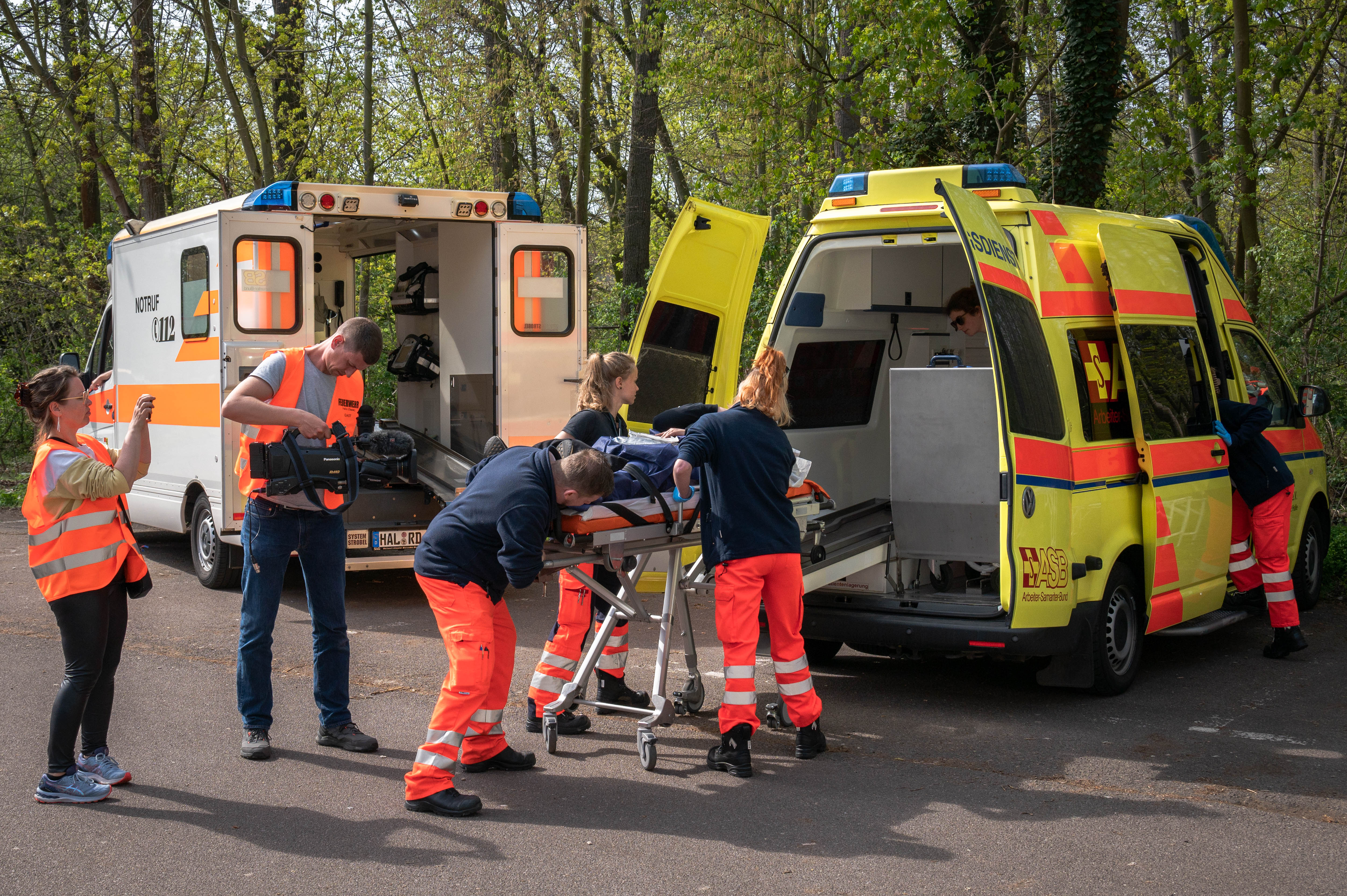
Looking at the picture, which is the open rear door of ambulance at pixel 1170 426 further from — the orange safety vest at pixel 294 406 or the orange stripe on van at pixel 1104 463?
the orange safety vest at pixel 294 406

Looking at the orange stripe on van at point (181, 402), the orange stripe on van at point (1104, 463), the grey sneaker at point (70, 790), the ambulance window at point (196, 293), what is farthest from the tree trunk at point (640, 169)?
the grey sneaker at point (70, 790)

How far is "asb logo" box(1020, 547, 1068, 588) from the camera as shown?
223 inches

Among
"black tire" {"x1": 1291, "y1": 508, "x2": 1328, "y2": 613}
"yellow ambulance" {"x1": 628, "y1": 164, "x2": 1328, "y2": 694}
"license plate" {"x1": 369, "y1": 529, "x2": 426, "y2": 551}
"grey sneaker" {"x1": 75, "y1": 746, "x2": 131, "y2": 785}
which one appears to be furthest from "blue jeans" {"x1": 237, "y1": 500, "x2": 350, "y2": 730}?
"black tire" {"x1": 1291, "y1": 508, "x2": 1328, "y2": 613}

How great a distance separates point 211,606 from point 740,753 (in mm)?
5438

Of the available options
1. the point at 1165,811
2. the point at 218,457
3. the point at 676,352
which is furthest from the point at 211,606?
the point at 1165,811

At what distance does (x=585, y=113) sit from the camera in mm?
15492

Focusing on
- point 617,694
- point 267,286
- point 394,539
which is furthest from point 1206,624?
point 267,286

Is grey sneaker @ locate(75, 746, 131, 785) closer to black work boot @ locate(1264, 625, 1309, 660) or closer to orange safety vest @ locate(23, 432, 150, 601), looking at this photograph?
orange safety vest @ locate(23, 432, 150, 601)

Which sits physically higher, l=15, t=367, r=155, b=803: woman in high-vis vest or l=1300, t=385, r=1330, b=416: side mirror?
l=1300, t=385, r=1330, b=416: side mirror

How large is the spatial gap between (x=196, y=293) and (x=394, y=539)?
7.87 feet

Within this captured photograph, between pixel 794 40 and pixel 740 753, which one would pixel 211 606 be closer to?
pixel 740 753

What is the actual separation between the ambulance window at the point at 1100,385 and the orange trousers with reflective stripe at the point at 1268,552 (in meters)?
1.41

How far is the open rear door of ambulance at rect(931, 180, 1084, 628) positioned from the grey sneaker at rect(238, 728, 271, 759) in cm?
334

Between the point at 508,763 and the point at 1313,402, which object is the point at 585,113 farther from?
the point at 508,763
